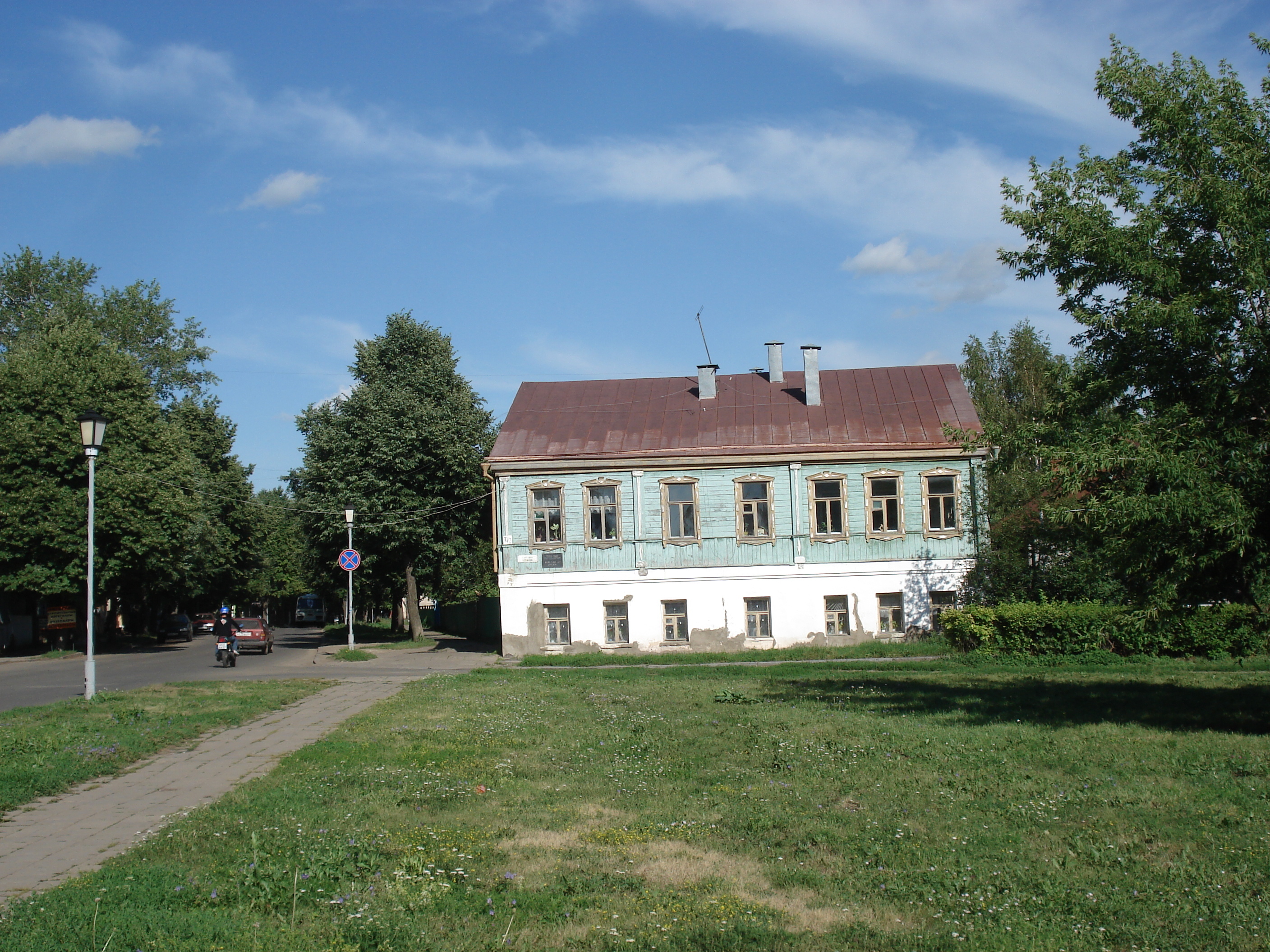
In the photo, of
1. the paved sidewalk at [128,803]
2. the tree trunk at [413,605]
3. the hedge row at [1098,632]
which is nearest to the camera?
the paved sidewalk at [128,803]

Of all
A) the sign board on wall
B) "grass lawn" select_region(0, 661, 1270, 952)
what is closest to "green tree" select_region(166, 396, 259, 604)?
the sign board on wall

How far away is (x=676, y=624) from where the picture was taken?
1189 inches

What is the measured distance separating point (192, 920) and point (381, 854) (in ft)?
5.24

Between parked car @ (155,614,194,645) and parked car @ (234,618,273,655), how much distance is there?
60.5ft

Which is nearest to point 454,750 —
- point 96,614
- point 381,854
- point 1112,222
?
point 381,854

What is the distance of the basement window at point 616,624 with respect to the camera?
30.2 meters

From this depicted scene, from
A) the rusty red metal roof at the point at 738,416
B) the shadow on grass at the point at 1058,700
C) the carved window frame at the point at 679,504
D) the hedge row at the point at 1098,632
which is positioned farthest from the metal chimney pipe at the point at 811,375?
the shadow on grass at the point at 1058,700

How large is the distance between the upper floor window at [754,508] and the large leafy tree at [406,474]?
507 inches

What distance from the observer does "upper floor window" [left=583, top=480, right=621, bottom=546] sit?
3056 cm

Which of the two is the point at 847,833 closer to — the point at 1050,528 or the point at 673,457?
the point at 1050,528

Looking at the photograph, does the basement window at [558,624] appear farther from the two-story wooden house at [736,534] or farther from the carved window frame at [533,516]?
the carved window frame at [533,516]

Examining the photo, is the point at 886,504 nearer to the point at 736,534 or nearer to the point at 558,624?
the point at 736,534

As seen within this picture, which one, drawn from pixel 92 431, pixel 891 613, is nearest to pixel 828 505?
pixel 891 613

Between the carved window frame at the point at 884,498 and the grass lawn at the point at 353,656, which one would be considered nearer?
the carved window frame at the point at 884,498
